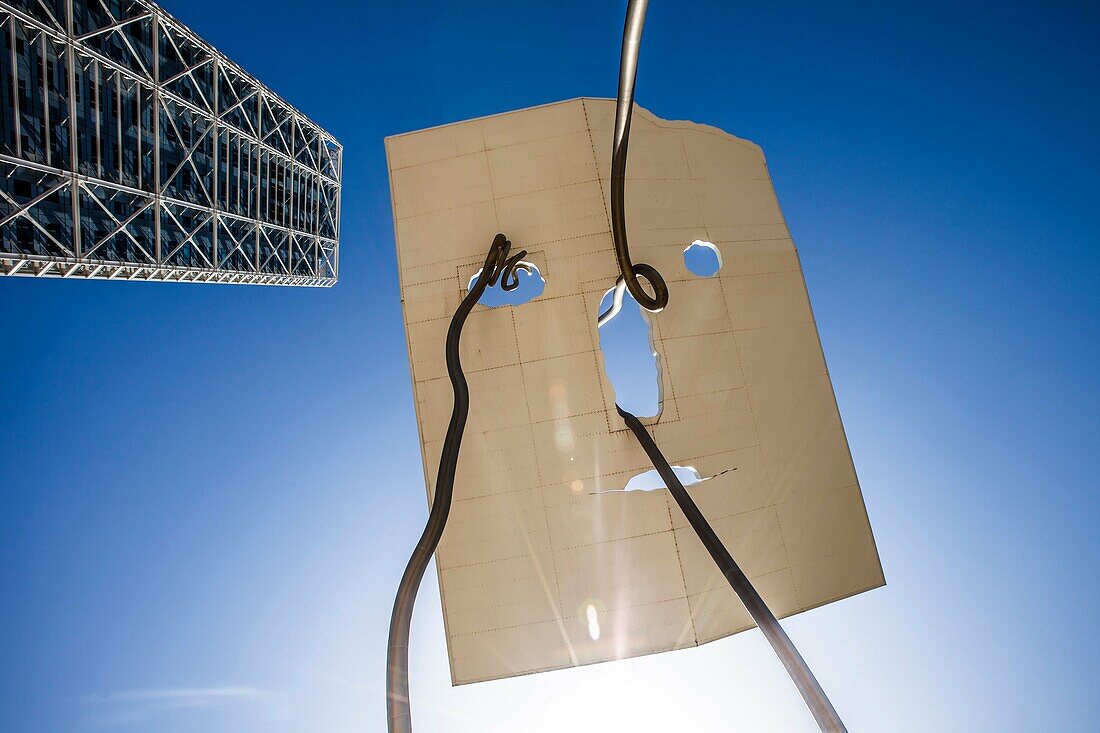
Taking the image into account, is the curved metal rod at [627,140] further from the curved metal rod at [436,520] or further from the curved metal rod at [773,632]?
the curved metal rod at [773,632]

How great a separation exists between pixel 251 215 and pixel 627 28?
39422mm

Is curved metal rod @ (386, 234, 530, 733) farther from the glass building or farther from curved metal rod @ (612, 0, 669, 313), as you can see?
the glass building

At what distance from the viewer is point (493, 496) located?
6258 mm

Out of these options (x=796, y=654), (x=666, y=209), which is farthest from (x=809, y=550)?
(x=666, y=209)

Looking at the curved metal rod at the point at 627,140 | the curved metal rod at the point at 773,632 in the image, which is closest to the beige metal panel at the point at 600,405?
the curved metal rod at the point at 627,140

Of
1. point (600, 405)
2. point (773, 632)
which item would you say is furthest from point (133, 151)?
point (773, 632)

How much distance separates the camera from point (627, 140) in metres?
4.18

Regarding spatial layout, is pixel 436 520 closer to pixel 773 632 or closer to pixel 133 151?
pixel 773 632

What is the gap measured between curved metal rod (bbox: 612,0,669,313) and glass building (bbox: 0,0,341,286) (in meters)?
21.9

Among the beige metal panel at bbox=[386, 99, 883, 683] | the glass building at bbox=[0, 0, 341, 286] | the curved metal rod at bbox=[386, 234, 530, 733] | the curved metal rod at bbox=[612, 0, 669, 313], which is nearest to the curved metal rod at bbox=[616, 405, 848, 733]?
the beige metal panel at bbox=[386, 99, 883, 683]

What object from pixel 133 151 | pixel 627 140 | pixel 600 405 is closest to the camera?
pixel 627 140

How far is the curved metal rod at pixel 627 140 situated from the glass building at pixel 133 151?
72.0 ft

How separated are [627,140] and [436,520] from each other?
332 cm

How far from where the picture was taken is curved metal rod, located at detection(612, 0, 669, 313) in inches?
107
